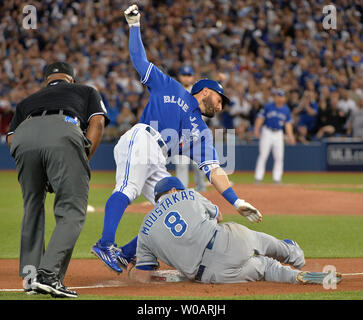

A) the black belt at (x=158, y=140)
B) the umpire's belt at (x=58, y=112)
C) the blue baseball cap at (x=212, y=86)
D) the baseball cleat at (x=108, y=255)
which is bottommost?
the baseball cleat at (x=108, y=255)

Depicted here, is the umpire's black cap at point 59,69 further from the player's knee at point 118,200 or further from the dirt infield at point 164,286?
the dirt infield at point 164,286

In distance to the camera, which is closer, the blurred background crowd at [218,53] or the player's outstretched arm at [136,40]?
the player's outstretched arm at [136,40]

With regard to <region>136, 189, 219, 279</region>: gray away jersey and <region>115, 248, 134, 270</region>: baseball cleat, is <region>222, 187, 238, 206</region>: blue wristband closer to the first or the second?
<region>136, 189, 219, 279</region>: gray away jersey

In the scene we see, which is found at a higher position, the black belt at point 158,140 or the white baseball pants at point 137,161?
the black belt at point 158,140

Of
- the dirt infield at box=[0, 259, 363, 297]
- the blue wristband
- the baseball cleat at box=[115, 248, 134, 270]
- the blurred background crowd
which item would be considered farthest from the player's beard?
the blurred background crowd

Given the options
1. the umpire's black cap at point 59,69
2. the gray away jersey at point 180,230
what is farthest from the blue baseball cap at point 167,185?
the umpire's black cap at point 59,69

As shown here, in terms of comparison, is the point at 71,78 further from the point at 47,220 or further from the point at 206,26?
the point at 206,26
